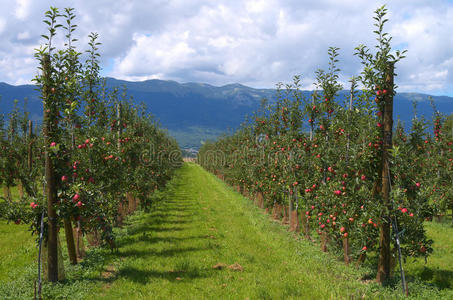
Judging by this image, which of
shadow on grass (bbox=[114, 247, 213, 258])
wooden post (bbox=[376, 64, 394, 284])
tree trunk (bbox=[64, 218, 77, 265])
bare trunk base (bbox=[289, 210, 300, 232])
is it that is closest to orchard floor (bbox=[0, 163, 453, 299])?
shadow on grass (bbox=[114, 247, 213, 258])

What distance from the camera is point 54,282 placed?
7992mm

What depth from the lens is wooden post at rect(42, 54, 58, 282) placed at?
26.2 ft

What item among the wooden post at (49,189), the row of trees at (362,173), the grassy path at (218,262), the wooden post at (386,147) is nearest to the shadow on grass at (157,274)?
the grassy path at (218,262)

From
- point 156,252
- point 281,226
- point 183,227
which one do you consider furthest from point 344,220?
point 183,227

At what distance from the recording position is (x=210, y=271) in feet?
31.0

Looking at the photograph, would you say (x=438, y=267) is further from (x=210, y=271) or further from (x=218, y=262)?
(x=210, y=271)

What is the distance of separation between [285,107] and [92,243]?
12.2m

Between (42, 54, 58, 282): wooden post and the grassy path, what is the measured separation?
59.6 inches

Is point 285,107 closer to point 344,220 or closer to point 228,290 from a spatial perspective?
point 344,220

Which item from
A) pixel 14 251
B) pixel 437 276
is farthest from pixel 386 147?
pixel 14 251

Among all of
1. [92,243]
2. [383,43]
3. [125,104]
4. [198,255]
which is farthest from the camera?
[125,104]

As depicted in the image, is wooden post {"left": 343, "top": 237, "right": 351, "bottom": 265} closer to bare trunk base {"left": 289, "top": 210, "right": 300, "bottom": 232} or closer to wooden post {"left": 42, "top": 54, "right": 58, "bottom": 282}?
bare trunk base {"left": 289, "top": 210, "right": 300, "bottom": 232}

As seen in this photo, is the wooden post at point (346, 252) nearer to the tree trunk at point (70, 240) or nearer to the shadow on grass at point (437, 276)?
the shadow on grass at point (437, 276)

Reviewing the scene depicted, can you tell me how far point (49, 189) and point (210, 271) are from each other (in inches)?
210
